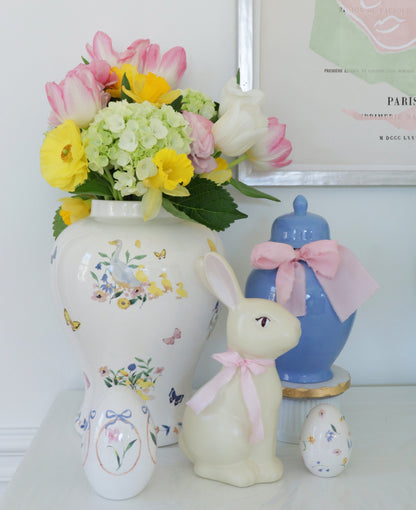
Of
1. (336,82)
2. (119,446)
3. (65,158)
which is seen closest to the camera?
(119,446)

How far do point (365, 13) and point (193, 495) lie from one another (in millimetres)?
775

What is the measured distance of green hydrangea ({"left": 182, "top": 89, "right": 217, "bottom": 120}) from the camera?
799mm

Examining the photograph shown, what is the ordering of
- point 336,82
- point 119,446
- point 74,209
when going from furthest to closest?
point 336,82, point 74,209, point 119,446

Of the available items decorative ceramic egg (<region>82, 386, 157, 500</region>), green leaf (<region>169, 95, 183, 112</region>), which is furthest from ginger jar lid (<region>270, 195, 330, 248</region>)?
decorative ceramic egg (<region>82, 386, 157, 500</region>)

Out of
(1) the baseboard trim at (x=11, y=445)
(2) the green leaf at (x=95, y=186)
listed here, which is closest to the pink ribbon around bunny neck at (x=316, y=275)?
(2) the green leaf at (x=95, y=186)

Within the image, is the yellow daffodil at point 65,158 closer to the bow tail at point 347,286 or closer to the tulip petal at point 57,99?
the tulip petal at point 57,99

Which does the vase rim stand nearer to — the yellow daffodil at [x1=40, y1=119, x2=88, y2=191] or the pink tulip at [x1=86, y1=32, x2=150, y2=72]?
the yellow daffodil at [x1=40, y1=119, x2=88, y2=191]

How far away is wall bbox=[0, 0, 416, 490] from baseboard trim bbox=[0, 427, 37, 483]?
1 cm

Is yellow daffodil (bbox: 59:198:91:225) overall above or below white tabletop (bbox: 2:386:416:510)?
above

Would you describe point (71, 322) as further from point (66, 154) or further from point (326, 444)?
point (326, 444)

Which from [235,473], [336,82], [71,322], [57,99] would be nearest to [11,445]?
[71,322]

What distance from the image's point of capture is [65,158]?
27.9 inches

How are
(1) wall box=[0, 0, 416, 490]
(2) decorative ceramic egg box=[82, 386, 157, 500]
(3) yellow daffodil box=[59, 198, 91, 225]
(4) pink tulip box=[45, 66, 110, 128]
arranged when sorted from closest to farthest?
(2) decorative ceramic egg box=[82, 386, 157, 500]
(4) pink tulip box=[45, 66, 110, 128]
(3) yellow daffodil box=[59, 198, 91, 225]
(1) wall box=[0, 0, 416, 490]

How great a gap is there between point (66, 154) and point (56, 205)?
10.4 inches
